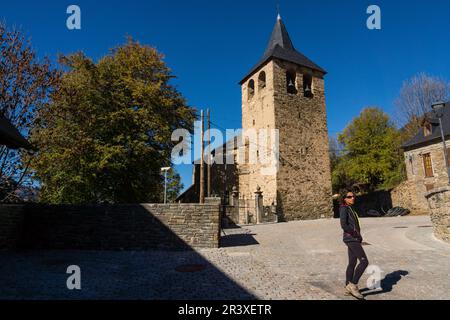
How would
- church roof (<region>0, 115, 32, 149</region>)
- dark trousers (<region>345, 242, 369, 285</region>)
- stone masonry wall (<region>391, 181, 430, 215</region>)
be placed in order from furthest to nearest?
1. stone masonry wall (<region>391, 181, 430, 215</region>)
2. church roof (<region>0, 115, 32, 149</region>)
3. dark trousers (<region>345, 242, 369, 285</region>)

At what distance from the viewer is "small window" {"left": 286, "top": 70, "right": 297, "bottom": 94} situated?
23.2 m

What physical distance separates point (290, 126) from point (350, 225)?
1839 centimetres

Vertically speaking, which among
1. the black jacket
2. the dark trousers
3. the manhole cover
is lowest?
the manhole cover

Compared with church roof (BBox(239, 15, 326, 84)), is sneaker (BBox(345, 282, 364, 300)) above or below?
below

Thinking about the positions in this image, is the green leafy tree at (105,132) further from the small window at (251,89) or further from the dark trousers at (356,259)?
the dark trousers at (356,259)

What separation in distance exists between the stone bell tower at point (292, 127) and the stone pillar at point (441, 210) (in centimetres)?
1126

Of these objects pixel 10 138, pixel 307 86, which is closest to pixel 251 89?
pixel 307 86

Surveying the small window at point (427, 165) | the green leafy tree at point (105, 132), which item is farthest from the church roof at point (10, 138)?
the small window at point (427, 165)

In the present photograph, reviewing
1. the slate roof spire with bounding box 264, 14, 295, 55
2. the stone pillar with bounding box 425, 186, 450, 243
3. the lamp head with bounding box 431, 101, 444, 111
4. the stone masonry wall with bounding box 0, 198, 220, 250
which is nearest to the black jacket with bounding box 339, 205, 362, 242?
the stone masonry wall with bounding box 0, 198, 220, 250

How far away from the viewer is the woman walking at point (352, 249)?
411cm

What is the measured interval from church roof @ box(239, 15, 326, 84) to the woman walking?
19.9 metres

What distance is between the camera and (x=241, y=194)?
84.6 ft

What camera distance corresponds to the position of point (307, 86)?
24250mm

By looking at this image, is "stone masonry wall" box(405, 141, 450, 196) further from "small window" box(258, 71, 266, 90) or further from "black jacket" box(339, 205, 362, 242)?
"black jacket" box(339, 205, 362, 242)
